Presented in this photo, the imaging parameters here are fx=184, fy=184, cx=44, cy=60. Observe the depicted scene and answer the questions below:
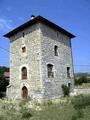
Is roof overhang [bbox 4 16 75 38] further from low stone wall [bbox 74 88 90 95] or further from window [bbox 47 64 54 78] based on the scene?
low stone wall [bbox 74 88 90 95]

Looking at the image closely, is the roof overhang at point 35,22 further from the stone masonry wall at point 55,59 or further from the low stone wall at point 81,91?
the low stone wall at point 81,91


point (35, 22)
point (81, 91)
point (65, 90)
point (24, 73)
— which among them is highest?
point (35, 22)

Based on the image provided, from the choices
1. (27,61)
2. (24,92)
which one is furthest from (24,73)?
(24,92)

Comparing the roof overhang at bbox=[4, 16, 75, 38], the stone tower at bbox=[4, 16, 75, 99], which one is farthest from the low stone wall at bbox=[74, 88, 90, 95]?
Result: the roof overhang at bbox=[4, 16, 75, 38]

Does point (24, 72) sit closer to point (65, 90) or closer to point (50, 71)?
point (50, 71)

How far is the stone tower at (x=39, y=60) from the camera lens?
64.6ft

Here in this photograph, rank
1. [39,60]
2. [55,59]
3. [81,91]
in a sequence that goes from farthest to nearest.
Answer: [81,91] < [55,59] < [39,60]

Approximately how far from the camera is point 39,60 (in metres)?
19.6

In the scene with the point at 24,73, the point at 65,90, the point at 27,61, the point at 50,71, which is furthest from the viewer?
the point at 65,90

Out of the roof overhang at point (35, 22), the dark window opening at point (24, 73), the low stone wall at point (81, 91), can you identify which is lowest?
the low stone wall at point (81, 91)

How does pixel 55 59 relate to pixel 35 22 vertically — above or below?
below

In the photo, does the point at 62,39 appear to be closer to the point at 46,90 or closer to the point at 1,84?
the point at 46,90

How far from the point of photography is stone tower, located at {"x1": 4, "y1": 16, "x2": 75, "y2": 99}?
1969 cm

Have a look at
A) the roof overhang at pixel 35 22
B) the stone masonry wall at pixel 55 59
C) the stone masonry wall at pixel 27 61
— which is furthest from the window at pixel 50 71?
the roof overhang at pixel 35 22
